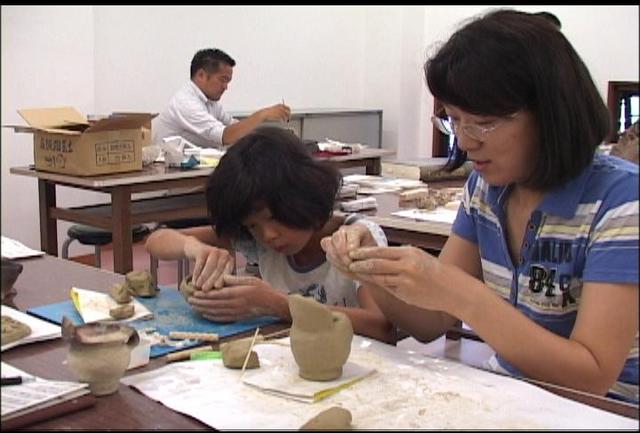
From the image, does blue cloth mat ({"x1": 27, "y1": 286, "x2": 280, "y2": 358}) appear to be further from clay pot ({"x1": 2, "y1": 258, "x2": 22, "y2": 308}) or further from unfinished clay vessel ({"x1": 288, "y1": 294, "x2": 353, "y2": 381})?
unfinished clay vessel ({"x1": 288, "y1": 294, "x2": 353, "y2": 381})

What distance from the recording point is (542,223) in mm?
1293

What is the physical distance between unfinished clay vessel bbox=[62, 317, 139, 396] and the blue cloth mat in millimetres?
260

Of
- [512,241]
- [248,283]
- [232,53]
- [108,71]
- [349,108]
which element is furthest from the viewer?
[349,108]

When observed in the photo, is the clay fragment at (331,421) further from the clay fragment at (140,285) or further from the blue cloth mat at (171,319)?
the clay fragment at (140,285)

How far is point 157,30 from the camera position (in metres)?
5.23

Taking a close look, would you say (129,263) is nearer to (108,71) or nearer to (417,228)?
(417,228)

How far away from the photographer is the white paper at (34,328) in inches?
50.1

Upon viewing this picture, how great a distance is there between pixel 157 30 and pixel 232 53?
0.76 meters

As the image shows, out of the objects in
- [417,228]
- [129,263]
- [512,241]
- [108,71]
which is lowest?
[129,263]

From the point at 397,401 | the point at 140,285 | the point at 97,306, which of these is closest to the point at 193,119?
the point at 140,285

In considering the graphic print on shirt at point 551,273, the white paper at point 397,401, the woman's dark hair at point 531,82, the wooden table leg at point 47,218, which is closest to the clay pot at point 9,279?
the white paper at point 397,401

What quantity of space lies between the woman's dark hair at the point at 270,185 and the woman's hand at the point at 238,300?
0.52ft

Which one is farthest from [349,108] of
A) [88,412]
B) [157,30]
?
[88,412]

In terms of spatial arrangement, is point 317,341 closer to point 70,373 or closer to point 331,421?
point 331,421
